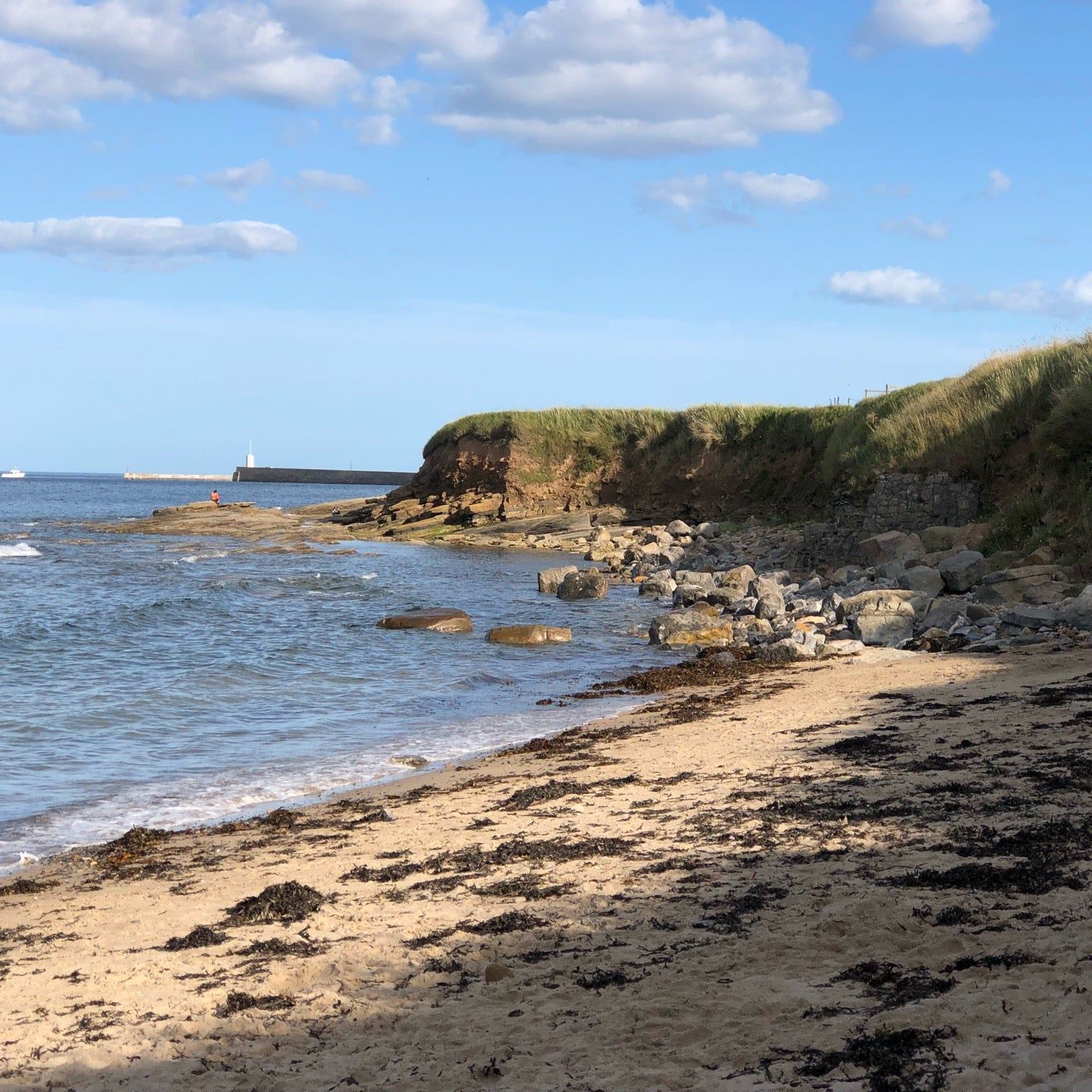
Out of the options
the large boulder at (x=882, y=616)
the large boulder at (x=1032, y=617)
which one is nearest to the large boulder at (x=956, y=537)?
the large boulder at (x=882, y=616)

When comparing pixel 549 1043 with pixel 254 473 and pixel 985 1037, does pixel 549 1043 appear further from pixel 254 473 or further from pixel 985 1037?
pixel 254 473

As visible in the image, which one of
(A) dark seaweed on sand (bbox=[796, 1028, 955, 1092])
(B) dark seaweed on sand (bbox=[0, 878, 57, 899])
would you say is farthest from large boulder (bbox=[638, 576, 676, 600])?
(A) dark seaweed on sand (bbox=[796, 1028, 955, 1092])

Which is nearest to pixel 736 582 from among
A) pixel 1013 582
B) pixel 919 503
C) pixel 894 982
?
pixel 919 503

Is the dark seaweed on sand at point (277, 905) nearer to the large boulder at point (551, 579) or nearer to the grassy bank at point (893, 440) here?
the grassy bank at point (893, 440)

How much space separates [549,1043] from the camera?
3936 mm

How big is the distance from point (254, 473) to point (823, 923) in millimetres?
150876

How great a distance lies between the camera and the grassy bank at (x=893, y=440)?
738 inches

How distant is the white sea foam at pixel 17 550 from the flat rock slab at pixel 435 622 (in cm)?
1915

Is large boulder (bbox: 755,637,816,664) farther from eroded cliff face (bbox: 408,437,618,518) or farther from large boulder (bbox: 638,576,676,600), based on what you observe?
eroded cliff face (bbox: 408,437,618,518)

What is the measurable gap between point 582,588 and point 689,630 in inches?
241

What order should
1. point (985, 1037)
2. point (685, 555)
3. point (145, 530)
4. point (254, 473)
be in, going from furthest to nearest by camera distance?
point (254, 473), point (145, 530), point (685, 555), point (985, 1037)

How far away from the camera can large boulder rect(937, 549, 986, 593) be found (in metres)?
16.7

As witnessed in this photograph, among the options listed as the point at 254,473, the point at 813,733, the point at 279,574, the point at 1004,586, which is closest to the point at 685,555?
A: the point at 279,574

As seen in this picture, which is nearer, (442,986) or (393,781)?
(442,986)
